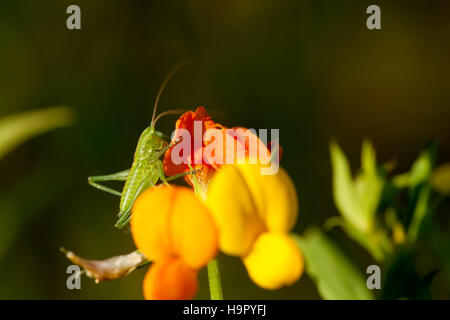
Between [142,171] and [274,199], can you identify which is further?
[142,171]

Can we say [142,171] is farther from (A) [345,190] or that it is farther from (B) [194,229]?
(A) [345,190]

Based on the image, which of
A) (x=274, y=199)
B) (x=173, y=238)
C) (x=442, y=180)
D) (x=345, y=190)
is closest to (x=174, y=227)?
(x=173, y=238)

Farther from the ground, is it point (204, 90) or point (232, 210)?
point (204, 90)

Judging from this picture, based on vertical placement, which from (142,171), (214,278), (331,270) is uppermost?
(142,171)

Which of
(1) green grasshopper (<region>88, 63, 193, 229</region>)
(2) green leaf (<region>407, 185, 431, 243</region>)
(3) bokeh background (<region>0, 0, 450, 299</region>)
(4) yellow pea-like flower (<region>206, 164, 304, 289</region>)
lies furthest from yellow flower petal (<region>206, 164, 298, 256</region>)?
(3) bokeh background (<region>0, 0, 450, 299</region>)

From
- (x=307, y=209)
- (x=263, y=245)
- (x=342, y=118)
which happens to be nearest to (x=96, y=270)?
(x=263, y=245)

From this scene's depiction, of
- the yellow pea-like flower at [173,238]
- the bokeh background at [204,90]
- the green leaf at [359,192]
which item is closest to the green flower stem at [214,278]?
the yellow pea-like flower at [173,238]

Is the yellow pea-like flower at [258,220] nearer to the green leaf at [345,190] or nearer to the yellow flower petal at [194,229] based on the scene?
the yellow flower petal at [194,229]
